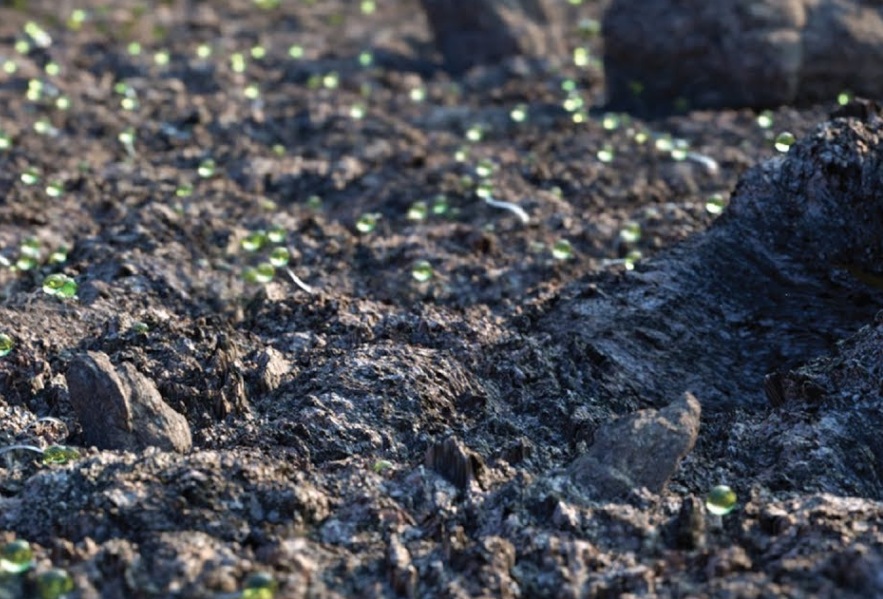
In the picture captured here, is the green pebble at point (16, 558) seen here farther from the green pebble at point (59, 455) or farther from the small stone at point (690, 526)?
the small stone at point (690, 526)

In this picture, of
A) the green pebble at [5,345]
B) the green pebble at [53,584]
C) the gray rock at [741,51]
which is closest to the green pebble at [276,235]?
the green pebble at [5,345]

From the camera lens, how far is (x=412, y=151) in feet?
19.3

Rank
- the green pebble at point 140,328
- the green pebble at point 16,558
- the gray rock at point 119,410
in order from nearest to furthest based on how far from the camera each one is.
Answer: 1. the green pebble at point 16,558
2. the gray rock at point 119,410
3. the green pebble at point 140,328

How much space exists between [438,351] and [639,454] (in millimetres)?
978

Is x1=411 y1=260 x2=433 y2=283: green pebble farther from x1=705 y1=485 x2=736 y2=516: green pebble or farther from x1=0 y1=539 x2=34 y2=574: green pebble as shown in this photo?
x1=0 y1=539 x2=34 y2=574: green pebble

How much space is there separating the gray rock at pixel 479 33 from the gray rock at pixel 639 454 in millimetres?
4657

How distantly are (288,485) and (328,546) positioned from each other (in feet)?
0.72

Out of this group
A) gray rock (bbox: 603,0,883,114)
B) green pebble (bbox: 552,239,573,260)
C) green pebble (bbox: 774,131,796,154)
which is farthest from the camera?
gray rock (bbox: 603,0,883,114)

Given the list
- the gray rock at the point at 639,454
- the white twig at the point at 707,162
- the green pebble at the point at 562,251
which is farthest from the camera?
A: the white twig at the point at 707,162

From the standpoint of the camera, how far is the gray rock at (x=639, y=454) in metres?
2.91

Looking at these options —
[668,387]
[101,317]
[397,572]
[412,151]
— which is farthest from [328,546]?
[412,151]

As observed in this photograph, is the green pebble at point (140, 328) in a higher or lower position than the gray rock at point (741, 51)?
lower

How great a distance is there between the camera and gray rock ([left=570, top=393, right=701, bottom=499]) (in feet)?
9.55

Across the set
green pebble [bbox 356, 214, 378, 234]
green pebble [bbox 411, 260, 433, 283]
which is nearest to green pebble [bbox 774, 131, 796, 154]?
green pebble [bbox 411, 260, 433, 283]
